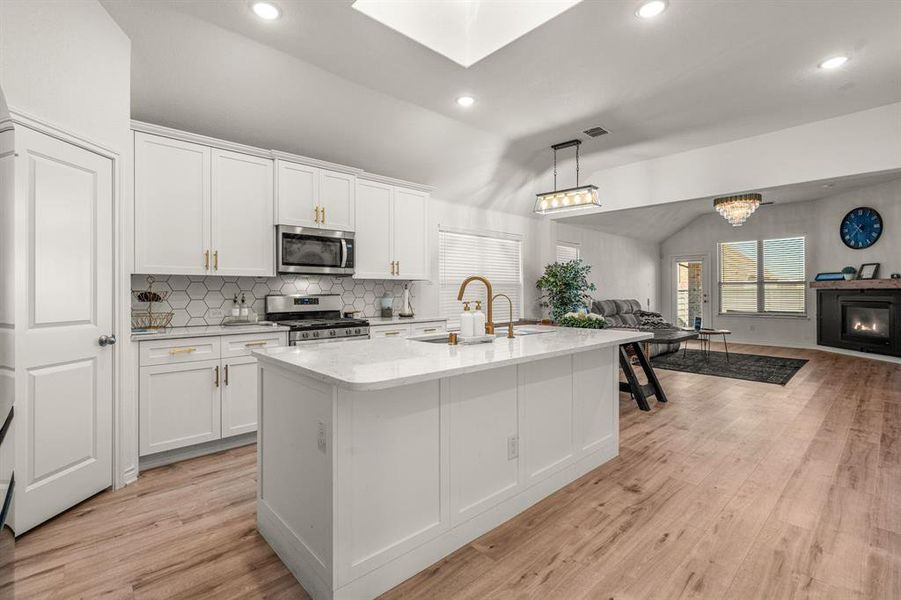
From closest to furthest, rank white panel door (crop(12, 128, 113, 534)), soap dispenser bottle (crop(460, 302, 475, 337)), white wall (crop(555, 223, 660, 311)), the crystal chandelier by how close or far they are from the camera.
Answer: white panel door (crop(12, 128, 113, 534))
soap dispenser bottle (crop(460, 302, 475, 337))
the crystal chandelier
white wall (crop(555, 223, 660, 311))

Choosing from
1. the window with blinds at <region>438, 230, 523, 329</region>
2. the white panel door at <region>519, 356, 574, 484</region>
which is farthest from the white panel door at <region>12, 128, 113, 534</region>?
the window with blinds at <region>438, 230, 523, 329</region>

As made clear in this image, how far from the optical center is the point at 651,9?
8.54 feet

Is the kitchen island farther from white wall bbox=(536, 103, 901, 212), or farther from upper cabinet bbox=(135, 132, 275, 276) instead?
white wall bbox=(536, 103, 901, 212)

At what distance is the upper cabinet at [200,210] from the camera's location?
119 inches

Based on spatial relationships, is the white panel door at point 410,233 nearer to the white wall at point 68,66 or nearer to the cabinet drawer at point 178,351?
the cabinet drawer at point 178,351

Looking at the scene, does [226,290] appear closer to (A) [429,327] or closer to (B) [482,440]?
(A) [429,327]

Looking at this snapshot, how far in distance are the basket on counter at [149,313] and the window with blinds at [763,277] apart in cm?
1058

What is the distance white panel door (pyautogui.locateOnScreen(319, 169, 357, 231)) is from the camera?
394 cm

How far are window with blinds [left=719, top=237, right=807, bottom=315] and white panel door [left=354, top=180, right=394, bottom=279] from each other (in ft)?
28.1

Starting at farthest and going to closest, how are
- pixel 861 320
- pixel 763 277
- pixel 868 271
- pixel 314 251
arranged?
pixel 763 277
pixel 861 320
pixel 868 271
pixel 314 251

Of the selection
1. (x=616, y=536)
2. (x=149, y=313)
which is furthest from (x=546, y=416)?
(x=149, y=313)

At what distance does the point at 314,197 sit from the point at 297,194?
0.16 meters

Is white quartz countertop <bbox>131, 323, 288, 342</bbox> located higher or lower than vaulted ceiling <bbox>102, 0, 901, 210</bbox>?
lower

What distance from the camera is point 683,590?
5.52 ft
